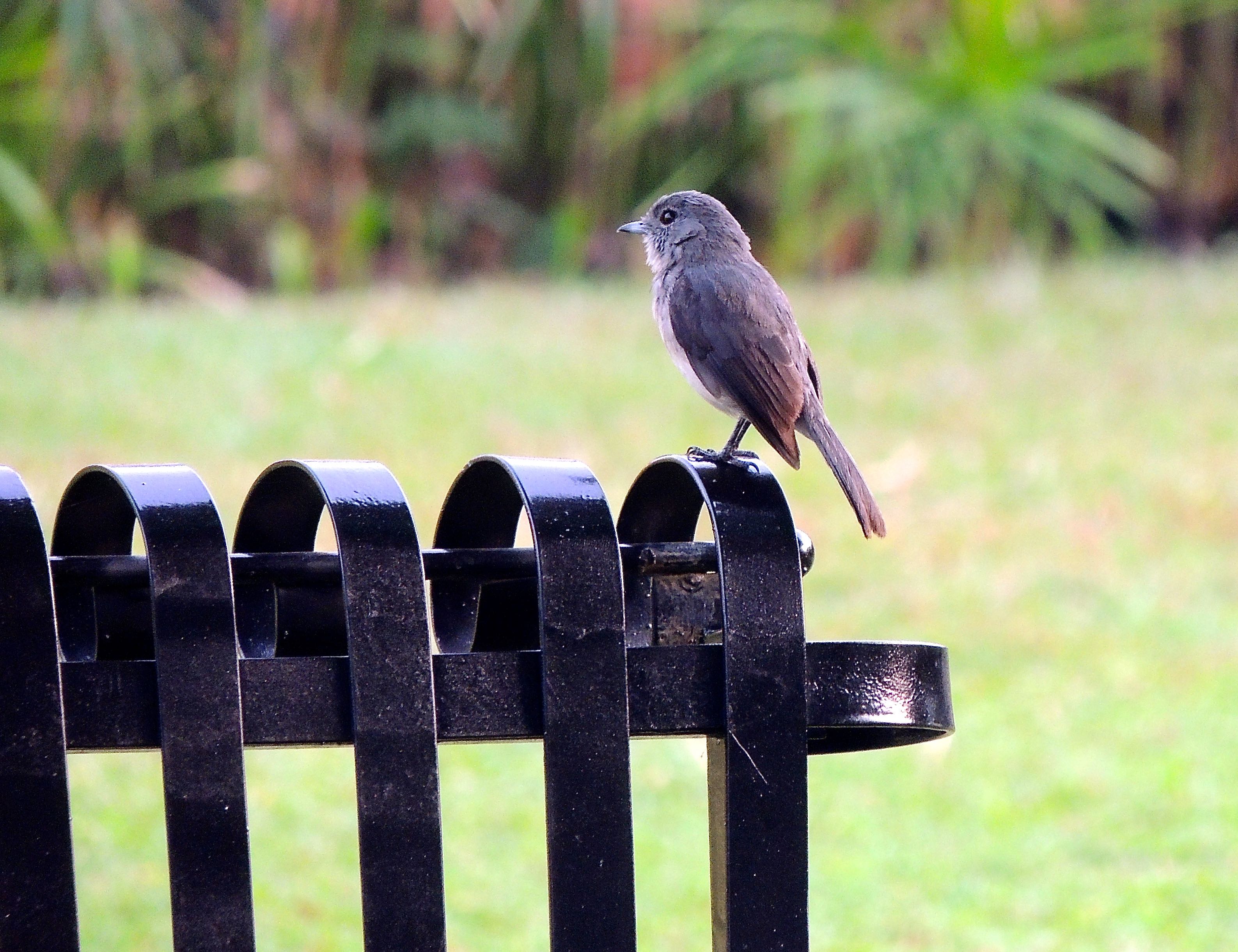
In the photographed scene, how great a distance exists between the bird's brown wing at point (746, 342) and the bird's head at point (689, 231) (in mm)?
125

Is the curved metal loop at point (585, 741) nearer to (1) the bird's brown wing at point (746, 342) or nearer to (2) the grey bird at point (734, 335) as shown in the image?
(2) the grey bird at point (734, 335)

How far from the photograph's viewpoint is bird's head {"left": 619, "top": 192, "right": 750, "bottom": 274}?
396 cm

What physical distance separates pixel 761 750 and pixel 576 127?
10492 millimetres

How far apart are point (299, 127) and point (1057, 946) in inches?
335

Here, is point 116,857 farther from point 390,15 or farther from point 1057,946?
point 390,15

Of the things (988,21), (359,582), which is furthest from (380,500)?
(988,21)

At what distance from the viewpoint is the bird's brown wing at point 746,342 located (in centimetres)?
345

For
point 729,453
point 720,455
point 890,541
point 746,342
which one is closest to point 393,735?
point 720,455

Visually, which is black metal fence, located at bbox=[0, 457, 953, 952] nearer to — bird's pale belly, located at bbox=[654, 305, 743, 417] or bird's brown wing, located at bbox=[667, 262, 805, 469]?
bird's brown wing, located at bbox=[667, 262, 805, 469]

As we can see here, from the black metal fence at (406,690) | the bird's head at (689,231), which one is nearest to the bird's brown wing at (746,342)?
the bird's head at (689,231)

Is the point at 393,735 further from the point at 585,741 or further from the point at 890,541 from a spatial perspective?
the point at 890,541

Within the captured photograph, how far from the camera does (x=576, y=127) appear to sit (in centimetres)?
1206

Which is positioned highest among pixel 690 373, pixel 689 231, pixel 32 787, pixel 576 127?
pixel 576 127

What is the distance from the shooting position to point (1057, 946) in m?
4.38
